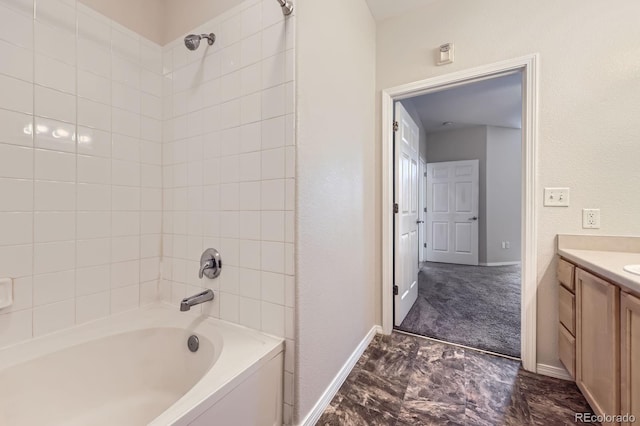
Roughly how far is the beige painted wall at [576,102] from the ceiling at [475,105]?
135 centimetres

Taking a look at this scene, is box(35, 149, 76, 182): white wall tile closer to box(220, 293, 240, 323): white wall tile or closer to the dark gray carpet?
box(220, 293, 240, 323): white wall tile

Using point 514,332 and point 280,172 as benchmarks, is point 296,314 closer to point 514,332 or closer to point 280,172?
point 280,172

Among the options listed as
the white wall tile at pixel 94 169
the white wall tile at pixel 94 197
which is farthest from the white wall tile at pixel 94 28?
the white wall tile at pixel 94 197

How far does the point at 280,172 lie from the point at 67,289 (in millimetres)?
1207

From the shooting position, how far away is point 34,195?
1175 millimetres

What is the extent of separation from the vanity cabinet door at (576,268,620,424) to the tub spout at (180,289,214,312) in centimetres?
178

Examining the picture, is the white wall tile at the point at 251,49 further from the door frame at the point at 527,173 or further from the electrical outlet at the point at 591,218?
the electrical outlet at the point at 591,218

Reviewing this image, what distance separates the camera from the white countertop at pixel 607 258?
0.96m

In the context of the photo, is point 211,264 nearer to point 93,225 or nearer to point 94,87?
point 93,225

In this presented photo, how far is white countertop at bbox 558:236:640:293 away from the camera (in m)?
0.96

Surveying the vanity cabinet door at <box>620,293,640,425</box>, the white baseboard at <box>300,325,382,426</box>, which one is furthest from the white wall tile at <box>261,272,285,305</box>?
the vanity cabinet door at <box>620,293,640,425</box>

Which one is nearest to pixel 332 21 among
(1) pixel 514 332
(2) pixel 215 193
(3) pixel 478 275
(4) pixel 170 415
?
(2) pixel 215 193

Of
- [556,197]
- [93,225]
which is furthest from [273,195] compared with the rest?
[556,197]

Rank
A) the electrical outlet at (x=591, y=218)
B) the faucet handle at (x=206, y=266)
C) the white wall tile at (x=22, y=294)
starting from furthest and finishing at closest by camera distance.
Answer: the electrical outlet at (x=591, y=218) → the faucet handle at (x=206, y=266) → the white wall tile at (x=22, y=294)
